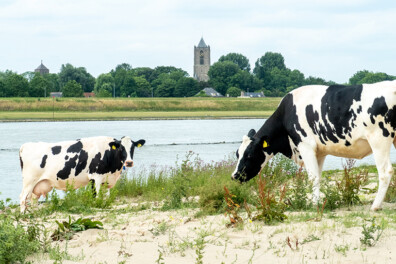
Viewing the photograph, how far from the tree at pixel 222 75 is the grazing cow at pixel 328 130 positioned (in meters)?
166

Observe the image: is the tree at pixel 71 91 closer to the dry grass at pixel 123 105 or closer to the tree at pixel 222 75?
the dry grass at pixel 123 105

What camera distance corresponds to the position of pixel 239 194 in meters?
9.59

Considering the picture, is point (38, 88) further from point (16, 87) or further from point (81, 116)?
point (81, 116)

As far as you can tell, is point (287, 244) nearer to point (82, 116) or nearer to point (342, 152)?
point (342, 152)

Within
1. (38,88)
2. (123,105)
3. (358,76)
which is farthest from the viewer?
(358,76)

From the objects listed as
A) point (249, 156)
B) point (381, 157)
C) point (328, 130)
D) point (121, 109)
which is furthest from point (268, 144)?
point (121, 109)

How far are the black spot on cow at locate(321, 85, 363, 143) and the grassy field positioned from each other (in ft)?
234

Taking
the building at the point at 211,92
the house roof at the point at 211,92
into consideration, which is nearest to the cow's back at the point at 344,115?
the building at the point at 211,92

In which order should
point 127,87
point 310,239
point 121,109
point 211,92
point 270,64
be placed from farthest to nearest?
point 270,64, point 211,92, point 127,87, point 121,109, point 310,239

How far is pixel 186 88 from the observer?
542ft

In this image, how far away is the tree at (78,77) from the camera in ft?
550

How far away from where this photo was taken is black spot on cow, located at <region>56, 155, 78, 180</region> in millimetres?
11875

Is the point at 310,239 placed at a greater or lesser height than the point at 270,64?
lesser

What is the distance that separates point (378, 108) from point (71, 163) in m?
6.17
